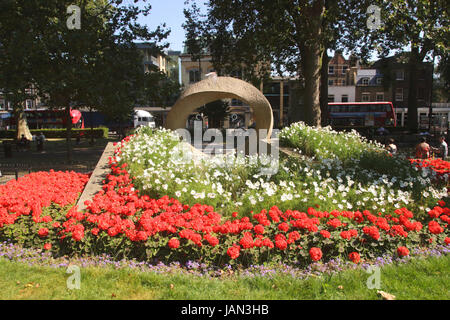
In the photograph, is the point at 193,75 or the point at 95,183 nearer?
the point at 95,183

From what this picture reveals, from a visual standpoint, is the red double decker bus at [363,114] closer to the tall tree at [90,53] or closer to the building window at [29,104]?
the tall tree at [90,53]

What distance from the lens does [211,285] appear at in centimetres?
358

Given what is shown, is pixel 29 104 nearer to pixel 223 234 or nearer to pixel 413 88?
pixel 413 88

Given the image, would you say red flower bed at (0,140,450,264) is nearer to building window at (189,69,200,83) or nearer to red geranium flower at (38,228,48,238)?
red geranium flower at (38,228,48,238)

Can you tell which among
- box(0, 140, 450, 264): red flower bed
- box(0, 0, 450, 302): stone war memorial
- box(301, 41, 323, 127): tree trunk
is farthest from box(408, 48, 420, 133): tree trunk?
box(0, 140, 450, 264): red flower bed

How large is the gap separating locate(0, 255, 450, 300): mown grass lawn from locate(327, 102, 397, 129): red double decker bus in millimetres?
37107

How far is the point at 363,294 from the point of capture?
3.35 meters

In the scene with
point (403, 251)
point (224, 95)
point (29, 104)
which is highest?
point (29, 104)

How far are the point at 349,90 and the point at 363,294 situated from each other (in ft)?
176

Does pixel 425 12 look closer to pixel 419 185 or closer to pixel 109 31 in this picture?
pixel 419 185

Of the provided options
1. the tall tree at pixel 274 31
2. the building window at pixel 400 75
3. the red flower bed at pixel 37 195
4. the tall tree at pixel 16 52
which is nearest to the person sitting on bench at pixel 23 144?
the tall tree at pixel 16 52

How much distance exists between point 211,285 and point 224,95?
8.69 m

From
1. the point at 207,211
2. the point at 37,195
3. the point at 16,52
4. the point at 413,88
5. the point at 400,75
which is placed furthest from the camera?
the point at 400,75

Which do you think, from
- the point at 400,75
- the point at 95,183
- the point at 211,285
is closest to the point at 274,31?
the point at 95,183
